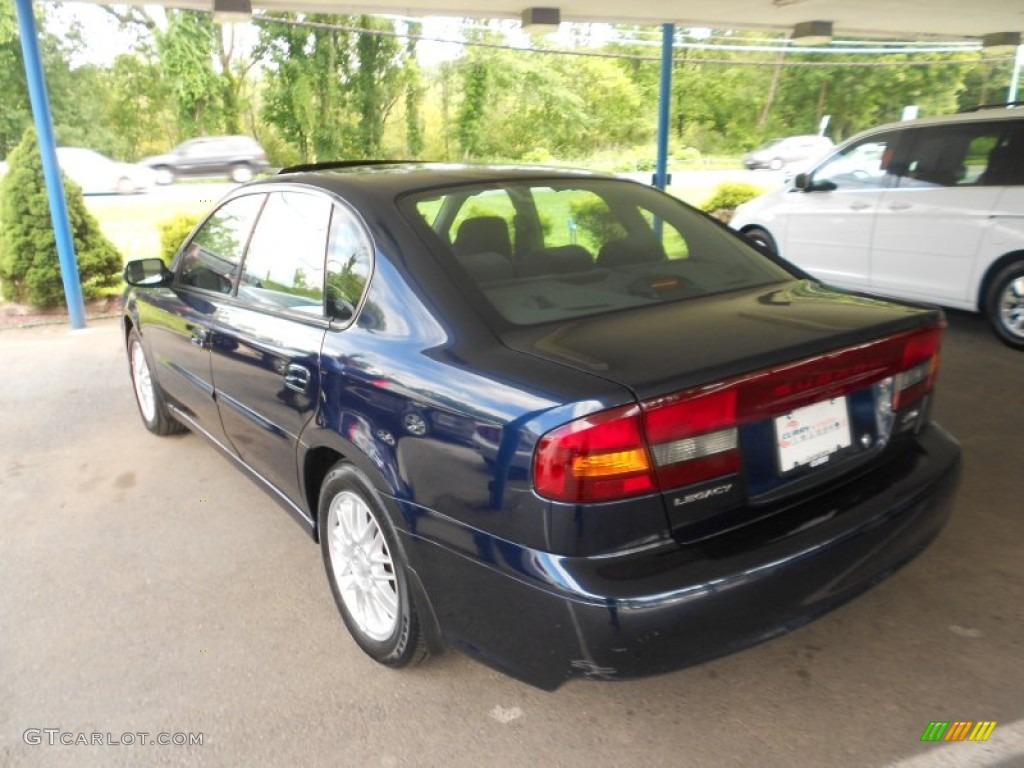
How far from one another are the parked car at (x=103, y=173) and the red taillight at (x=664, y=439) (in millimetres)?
16473

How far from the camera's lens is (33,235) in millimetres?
8500

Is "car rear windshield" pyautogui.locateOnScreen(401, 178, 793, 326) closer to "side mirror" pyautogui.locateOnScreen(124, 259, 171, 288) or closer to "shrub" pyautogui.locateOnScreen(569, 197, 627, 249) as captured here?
"shrub" pyautogui.locateOnScreen(569, 197, 627, 249)

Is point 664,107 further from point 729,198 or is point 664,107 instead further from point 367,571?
point 367,571

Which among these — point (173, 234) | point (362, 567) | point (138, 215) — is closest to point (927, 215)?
point (362, 567)

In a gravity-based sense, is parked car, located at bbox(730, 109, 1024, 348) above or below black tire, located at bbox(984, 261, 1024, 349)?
above

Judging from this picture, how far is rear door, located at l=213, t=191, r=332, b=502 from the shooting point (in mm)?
2711

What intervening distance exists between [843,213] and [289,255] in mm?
5713

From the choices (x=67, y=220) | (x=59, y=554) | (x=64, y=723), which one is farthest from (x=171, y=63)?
(x=64, y=723)

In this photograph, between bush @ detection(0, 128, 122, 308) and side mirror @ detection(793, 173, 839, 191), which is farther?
bush @ detection(0, 128, 122, 308)

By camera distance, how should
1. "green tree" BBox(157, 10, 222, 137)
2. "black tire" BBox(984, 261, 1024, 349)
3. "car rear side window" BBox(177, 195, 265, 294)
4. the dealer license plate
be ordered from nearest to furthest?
the dealer license plate < "car rear side window" BBox(177, 195, 265, 294) < "black tire" BBox(984, 261, 1024, 349) < "green tree" BBox(157, 10, 222, 137)

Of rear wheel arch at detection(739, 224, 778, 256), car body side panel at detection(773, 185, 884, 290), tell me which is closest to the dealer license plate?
car body side panel at detection(773, 185, 884, 290)

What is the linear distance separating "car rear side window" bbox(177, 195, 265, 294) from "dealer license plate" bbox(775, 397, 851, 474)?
7.74 ft

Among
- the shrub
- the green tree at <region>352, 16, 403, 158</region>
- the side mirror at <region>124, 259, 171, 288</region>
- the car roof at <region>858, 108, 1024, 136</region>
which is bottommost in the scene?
the side mirror at <region>124, 259, 171, 288</region>

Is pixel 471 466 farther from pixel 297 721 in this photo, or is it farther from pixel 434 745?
pixel 297 721
